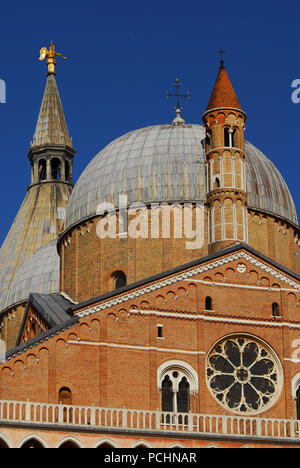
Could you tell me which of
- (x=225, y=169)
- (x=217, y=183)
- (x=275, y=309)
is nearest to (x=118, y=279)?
(x=217, y=183)

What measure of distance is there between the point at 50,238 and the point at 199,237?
2377 centimetres

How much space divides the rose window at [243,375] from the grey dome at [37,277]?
20.2 metres

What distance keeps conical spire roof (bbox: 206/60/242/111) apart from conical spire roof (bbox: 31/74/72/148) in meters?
29.9

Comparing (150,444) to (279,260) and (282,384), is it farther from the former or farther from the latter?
(279,260)

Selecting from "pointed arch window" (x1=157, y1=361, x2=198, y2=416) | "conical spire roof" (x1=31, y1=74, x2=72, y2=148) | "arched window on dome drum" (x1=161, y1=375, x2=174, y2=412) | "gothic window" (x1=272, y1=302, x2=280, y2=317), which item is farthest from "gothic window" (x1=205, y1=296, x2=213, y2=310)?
"conical spire roof" (x1=31, y1=74, x2=72, y2=148)

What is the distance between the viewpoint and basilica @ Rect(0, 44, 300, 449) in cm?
3816

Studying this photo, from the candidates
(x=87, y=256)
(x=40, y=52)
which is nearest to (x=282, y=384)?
(x=87, y=256)

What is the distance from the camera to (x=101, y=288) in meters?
48.2

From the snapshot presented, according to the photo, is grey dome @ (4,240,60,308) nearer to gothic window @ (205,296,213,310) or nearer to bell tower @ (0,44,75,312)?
bell tower @ (0,44,75,312)

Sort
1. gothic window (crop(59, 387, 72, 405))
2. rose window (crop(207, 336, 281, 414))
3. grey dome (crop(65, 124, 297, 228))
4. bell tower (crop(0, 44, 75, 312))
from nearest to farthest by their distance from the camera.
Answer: gothic window (crop(59, 387, 72, 405)) → rose window (crop(207, 336, 281, 414)) → grey dome (crop(65, 124, 297, 228)) → bell tower (crop(0, 44, 75, 312))

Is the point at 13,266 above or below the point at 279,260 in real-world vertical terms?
above

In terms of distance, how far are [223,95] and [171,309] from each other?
1004 centimetres
